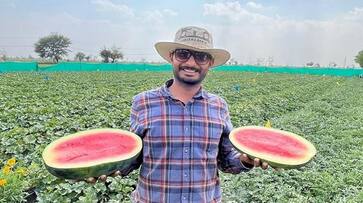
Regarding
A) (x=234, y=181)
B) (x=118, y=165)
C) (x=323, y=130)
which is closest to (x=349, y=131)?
(x=323, y=130)

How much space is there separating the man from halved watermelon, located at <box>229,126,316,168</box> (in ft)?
0.25

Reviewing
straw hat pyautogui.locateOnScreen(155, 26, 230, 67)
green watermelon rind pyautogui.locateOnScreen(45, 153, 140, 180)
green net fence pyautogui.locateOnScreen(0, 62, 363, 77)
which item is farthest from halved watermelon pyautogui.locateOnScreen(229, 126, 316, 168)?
green net fence pyautogui.locateOnScreen(0, 62, 363, 77)

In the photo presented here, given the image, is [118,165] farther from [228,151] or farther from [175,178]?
[228,151]

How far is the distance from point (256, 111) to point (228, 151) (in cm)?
1078

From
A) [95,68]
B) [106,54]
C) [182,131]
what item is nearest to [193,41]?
[182,131]

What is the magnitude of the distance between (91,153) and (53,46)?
79526 millimetres

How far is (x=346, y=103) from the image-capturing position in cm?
1875

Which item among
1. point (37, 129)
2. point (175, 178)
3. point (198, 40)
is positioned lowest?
point (37, 129)

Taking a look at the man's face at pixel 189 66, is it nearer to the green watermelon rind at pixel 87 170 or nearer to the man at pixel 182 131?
the man at pixel 182 131

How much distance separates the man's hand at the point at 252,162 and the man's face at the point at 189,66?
0.52 metres

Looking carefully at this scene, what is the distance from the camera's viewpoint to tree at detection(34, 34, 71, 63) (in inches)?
3022

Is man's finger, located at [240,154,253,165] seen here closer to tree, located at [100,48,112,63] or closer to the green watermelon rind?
the green watermelon rind

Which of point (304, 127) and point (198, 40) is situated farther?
point (304, 127)

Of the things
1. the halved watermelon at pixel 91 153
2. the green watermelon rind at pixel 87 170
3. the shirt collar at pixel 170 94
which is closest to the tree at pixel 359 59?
the shirt collar at pixel 170 94
